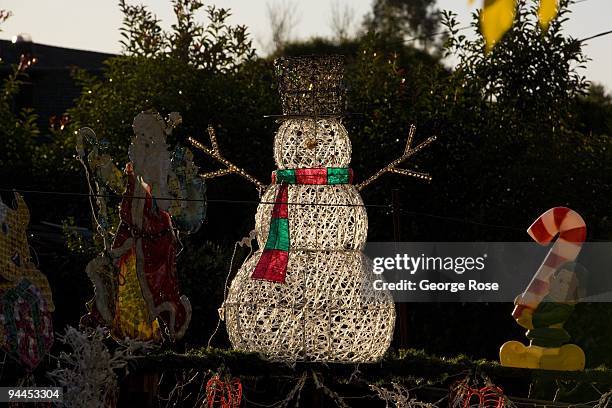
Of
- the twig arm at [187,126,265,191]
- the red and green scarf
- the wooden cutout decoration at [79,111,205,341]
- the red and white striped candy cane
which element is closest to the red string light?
the wooden cutout decoration at [79,111,205,341]

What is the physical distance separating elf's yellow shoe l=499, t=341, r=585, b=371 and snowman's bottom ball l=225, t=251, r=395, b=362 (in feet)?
2.60

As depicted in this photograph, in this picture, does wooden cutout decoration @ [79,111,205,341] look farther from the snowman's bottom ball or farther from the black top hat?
the black top hat

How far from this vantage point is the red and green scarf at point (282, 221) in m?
8.45

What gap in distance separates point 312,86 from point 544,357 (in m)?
2.28

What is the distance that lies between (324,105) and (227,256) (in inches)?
202

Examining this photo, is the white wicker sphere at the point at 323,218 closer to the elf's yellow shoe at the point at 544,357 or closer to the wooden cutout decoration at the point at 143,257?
the wooden cutout decoration at the point at 143,257

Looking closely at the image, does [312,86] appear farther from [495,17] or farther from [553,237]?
[495,17]

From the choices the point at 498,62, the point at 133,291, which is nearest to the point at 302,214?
the point at 133,291

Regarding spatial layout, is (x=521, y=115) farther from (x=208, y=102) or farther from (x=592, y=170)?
(x=208, y=102)

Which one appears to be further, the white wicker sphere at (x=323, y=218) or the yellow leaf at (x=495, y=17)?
the white wicker sphere at (x=323, y=218)

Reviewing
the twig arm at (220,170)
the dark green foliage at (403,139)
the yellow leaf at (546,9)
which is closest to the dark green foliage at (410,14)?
the dark green foliage at (403,139)

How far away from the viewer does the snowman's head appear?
8594mm

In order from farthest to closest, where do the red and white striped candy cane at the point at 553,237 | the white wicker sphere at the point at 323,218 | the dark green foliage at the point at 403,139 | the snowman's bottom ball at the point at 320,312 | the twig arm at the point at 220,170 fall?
the dark green foliage at the point at 403,139, the twig arm at the point at 220,170, the red and white striped candy cane at the point at 553,237, the white wicker sphere at the point at 323,218, the snowman's bottom ball at the point at 320,312

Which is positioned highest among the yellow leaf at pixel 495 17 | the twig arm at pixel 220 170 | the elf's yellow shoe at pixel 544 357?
the yellow leaf at pixel 495 17
